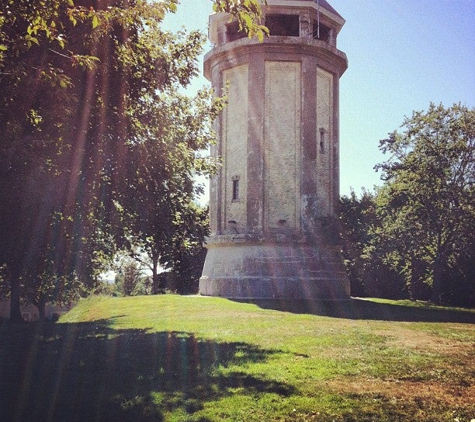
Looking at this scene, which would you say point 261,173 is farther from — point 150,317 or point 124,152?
point 124,152

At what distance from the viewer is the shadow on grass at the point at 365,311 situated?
16.1 metres

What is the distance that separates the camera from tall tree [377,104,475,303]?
3011cm

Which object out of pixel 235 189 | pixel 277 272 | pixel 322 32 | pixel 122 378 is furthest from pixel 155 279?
pixel 122 378

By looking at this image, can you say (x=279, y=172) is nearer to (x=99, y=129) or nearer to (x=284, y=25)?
(x=284, y=25)

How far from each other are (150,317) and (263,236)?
9.19m

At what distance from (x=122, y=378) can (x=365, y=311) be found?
44.3 ft

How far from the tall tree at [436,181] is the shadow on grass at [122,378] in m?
23.0

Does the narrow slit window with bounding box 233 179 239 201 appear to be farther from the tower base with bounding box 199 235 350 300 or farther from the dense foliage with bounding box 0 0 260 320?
the dense foliage with bounding box 0 0 260 320

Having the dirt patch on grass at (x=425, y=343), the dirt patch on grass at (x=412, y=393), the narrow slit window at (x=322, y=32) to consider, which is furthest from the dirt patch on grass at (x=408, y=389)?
the narrow slit window at (x=322, y=32)

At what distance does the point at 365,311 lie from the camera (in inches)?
748

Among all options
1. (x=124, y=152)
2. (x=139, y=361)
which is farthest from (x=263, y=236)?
(x=139, y=361)

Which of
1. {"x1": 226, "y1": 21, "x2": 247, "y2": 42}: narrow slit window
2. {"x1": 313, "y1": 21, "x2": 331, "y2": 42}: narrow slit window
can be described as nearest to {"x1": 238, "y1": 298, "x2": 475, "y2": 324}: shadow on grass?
{"x1": 313, "y1": 21, "x2": 331, "y2": 42}: narrow slit window

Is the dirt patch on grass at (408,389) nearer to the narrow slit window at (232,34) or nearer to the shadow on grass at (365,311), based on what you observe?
the shadow on grass at (365,311)

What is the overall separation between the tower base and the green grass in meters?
11.0
